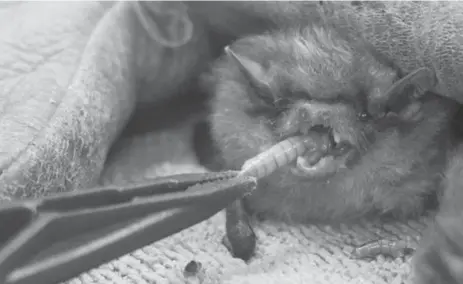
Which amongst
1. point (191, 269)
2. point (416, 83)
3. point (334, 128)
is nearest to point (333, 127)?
point (334, 128)

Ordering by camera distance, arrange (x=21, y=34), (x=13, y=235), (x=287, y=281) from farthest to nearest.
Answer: (x=21, y=34), (x=287, y=281), (x=13, y=235)

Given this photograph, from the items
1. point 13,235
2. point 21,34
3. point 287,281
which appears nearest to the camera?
point 13,235

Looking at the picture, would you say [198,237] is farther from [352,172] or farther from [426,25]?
[426,25]

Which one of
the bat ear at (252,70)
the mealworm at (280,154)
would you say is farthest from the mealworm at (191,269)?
the bat ear at (252,70)

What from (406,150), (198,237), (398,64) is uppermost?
(398,64)

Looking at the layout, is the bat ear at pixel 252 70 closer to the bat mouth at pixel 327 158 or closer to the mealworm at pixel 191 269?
the bat mouth at pixel 327 158

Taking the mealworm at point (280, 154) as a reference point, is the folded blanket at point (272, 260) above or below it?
below

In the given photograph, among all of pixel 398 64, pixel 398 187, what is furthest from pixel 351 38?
pixel 398 187

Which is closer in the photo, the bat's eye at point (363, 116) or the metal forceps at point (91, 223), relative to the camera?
the metal forceps at point (91, 223)
